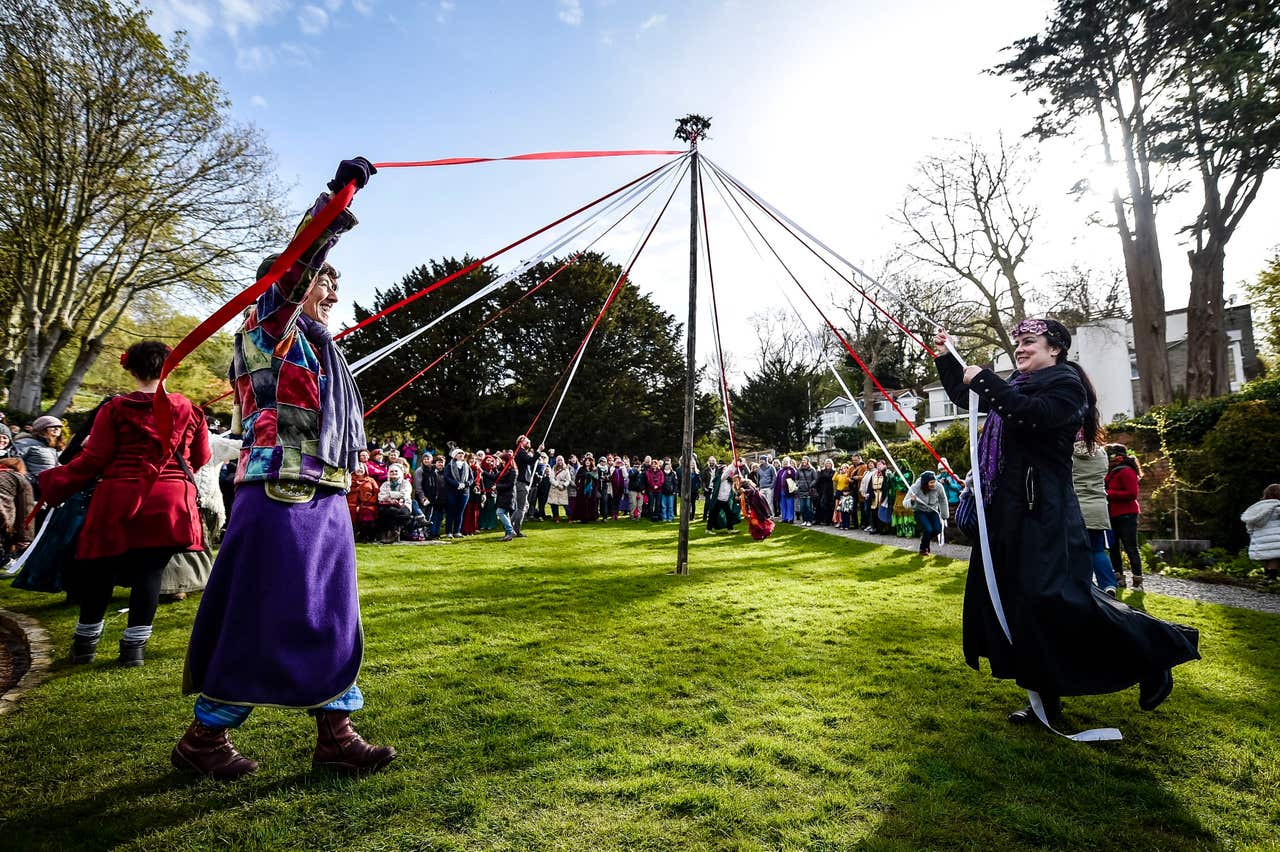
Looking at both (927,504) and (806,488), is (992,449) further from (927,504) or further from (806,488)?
(806,488)

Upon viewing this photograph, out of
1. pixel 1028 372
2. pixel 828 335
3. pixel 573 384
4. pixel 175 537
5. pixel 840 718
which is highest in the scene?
pixel 828 335

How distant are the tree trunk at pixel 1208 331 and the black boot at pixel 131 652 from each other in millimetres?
22650

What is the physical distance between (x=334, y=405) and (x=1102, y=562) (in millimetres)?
7977

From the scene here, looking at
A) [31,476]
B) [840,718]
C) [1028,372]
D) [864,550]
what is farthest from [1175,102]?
[31,476]

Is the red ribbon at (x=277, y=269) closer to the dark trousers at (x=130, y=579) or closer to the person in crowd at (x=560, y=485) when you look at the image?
the dark trousers at (x=130, y=579)

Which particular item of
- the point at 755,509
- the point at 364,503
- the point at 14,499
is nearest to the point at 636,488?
the point at 755,509

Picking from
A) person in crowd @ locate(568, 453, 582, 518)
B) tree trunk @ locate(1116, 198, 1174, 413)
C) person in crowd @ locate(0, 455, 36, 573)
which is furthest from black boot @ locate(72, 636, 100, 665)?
tree trunk @ locate(1116, 198, 1174, 413)

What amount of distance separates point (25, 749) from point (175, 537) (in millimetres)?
1383

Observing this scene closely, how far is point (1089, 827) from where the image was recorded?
2.58 metres

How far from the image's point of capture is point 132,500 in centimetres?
416

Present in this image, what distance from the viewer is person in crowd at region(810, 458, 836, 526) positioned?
18.9 m

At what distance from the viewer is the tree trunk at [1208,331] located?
692 inches

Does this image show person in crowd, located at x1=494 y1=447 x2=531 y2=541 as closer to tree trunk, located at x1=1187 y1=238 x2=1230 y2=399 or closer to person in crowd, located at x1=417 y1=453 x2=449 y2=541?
person in crowd, located at x1=417 y1=453 x2=449 y2=541

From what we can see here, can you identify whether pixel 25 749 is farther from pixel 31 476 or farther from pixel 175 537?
pixel 31 476
